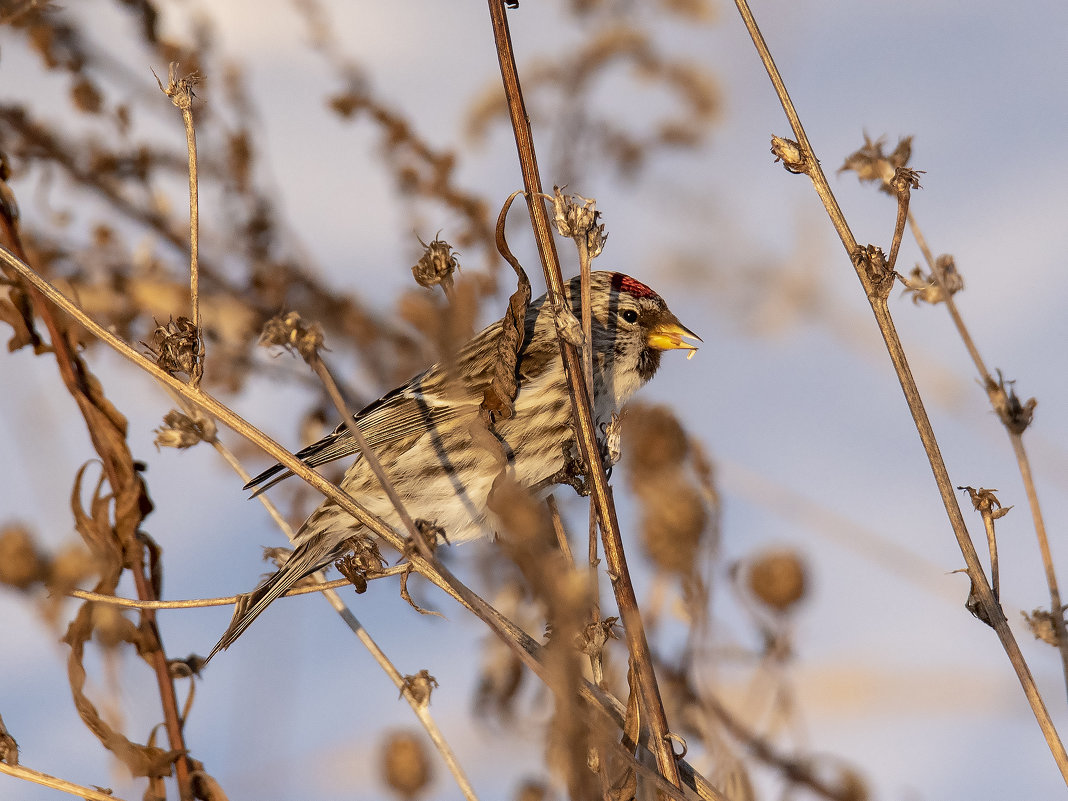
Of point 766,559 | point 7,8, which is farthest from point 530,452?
point 7,8

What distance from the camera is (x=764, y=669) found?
2.22m

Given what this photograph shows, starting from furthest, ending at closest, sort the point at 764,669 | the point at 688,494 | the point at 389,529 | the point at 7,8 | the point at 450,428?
the point at 450,428 < the point at 7,8 < the point at 764,669 < the point at 389,529 < the point at 688,494

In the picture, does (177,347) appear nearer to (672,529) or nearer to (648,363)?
(672,529)

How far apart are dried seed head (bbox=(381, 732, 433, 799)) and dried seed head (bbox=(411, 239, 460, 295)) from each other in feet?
→ 3.17

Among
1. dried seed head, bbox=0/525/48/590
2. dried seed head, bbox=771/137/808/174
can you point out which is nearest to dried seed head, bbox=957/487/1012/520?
dried seed head, bbox=771/137/808/174

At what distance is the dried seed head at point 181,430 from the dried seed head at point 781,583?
4.64 ft

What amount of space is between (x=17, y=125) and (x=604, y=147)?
6.22 ft

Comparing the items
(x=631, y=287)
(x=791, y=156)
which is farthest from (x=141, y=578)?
(x=631, y=287)

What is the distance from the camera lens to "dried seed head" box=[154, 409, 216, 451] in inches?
106

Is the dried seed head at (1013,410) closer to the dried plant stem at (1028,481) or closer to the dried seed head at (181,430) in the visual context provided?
the dried plant stem at (1028,481)

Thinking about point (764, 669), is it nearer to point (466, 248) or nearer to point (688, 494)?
point (688, 494)

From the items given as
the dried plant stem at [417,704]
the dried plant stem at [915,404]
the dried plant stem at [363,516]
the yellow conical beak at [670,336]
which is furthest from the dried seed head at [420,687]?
the yellow conical beak at [670,336]

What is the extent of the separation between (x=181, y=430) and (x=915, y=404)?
1.77 meters

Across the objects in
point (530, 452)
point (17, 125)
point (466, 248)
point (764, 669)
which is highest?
point (17, 125)
